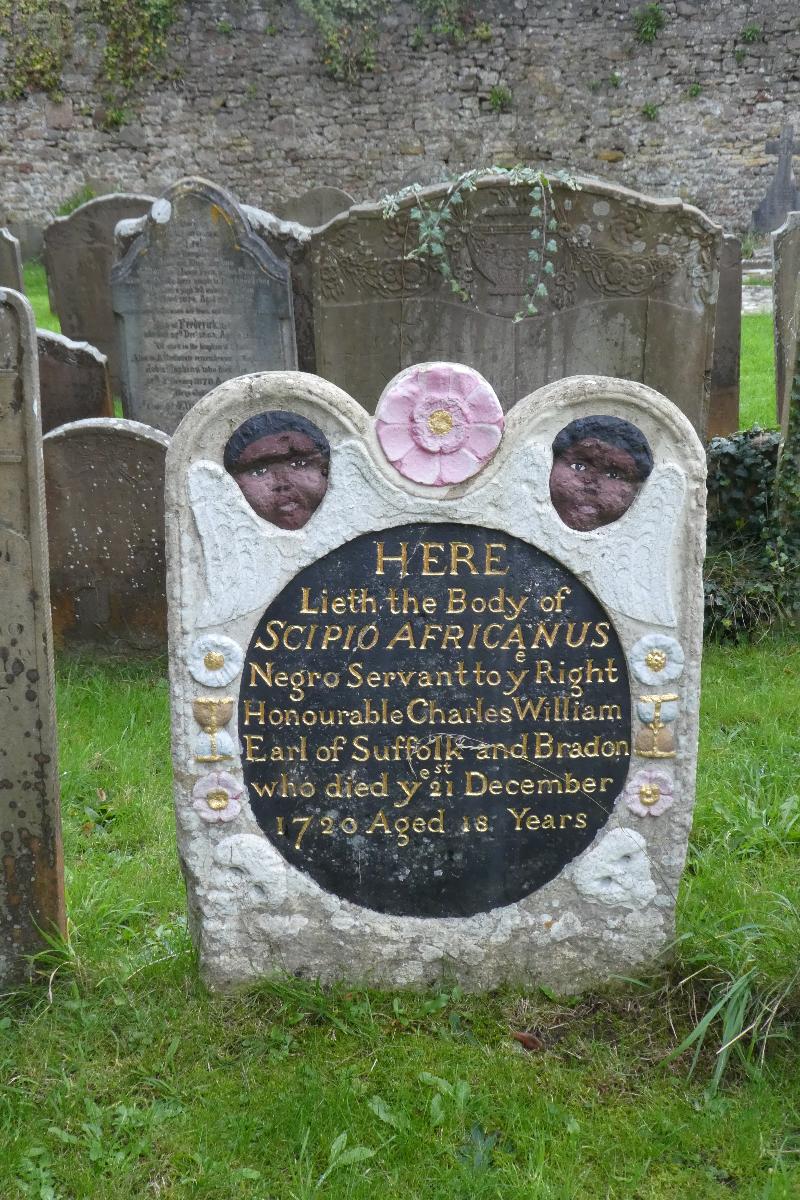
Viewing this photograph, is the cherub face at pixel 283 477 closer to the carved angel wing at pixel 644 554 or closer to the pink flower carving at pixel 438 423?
the pink flower carving at pixel 438 423

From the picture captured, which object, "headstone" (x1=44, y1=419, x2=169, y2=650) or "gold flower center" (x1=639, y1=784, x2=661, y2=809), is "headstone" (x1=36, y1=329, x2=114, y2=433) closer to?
"headstone" (x1=44, y1=419, x2=169, y2=650)

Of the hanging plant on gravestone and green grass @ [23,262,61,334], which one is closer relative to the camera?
the hanging plant on gravestone

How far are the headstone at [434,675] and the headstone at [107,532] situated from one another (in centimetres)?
220

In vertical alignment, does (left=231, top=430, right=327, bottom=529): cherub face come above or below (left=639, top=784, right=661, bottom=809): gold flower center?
above

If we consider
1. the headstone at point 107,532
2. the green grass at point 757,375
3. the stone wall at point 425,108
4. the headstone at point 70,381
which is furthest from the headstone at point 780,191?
the headstone at point 107,532

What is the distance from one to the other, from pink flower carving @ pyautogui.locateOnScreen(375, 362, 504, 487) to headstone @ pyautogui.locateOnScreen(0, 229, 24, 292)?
7.43 metres

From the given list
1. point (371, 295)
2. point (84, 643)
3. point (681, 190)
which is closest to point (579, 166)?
point (681, 190)

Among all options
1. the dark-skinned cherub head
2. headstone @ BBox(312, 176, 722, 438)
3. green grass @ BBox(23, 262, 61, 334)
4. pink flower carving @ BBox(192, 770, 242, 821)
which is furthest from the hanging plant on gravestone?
green grass @ BBox(23, 262, 61, 334)

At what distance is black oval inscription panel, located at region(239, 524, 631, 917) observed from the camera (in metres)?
2.54

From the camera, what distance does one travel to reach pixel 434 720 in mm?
2590

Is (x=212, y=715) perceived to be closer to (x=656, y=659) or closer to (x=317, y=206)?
(x=656, y=659)

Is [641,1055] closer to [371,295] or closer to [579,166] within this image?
[371,295]

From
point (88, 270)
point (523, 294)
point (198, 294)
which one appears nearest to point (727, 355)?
point (523, 294)

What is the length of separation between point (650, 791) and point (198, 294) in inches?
191
